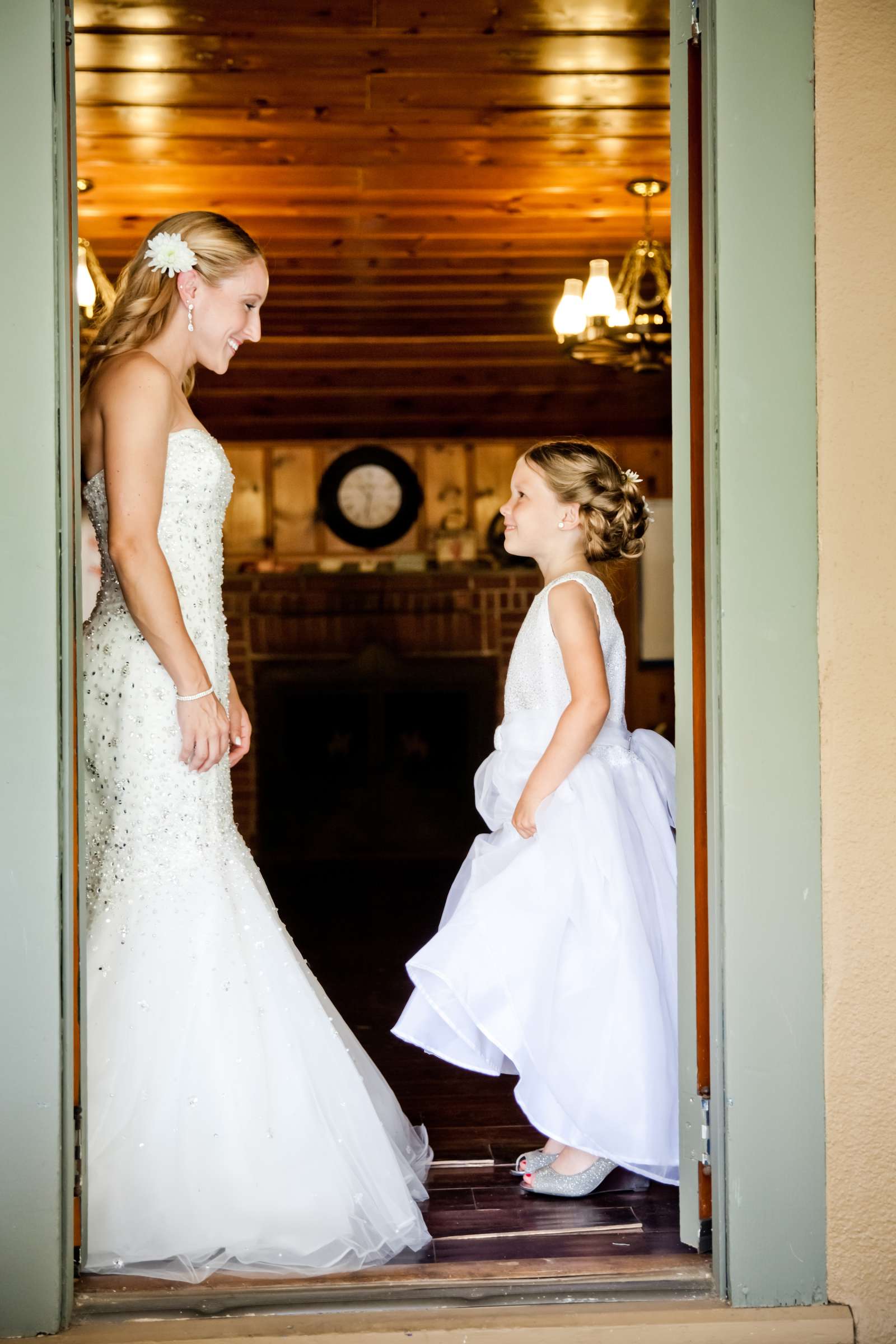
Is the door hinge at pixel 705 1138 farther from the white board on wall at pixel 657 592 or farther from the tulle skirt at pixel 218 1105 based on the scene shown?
the white board on wall at pixel 657 592

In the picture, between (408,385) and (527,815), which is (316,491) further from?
(527,815)

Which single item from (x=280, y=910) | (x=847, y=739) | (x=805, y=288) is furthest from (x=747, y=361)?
(x=280, y=910)

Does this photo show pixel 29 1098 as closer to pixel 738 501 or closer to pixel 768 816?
A: pixel 768 816

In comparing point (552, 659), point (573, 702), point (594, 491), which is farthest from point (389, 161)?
point (573, 702)

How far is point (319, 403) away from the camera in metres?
6.73

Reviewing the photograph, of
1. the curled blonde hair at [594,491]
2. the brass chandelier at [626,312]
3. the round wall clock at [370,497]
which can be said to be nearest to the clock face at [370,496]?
the round wall clock at [370,497]

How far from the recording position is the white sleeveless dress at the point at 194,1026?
207 centimetres

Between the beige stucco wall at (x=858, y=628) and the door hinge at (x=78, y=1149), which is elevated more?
the beige stucco wall at (x=858, y=628)

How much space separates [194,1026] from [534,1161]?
0.81m

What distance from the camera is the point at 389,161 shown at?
4.29 meters

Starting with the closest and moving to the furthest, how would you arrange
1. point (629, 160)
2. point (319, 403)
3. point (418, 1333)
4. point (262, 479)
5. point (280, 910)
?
point (418, 1333)
point (629, 160)
point (280, 910)
point (319, 403)
point (262, 479)

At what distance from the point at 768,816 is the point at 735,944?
211mm

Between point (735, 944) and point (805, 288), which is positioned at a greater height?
point (805, 288)

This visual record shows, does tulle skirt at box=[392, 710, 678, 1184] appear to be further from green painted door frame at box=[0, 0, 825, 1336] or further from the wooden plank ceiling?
the wooden plank ceiling
